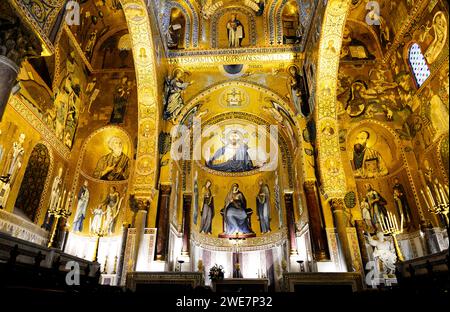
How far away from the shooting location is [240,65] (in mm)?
11859

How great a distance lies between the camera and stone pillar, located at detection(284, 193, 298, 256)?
10965 millimetres

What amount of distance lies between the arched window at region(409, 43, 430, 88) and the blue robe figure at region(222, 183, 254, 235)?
29.1ft

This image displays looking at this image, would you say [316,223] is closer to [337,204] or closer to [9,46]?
[337,204]

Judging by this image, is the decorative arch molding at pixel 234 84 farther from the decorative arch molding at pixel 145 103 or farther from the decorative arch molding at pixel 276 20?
the decorative arch molding at pixel 276 20

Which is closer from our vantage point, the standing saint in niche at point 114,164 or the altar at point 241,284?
the altar at point 241,284

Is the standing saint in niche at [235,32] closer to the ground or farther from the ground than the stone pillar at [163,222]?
farther from the ground

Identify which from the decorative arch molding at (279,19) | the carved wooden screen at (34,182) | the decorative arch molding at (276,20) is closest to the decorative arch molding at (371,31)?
the decorative arch molding at (279,19)

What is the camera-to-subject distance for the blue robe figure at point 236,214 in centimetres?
1325

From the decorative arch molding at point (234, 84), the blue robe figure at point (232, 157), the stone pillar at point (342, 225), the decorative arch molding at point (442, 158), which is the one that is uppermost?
the decorative arch molding at point (234, 84)

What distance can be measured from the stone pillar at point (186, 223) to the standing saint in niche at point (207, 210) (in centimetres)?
163

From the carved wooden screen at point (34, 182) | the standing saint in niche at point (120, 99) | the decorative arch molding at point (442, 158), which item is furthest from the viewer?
the standing saint in niche at point (120, 99)

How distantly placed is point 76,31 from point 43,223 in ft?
26.0
